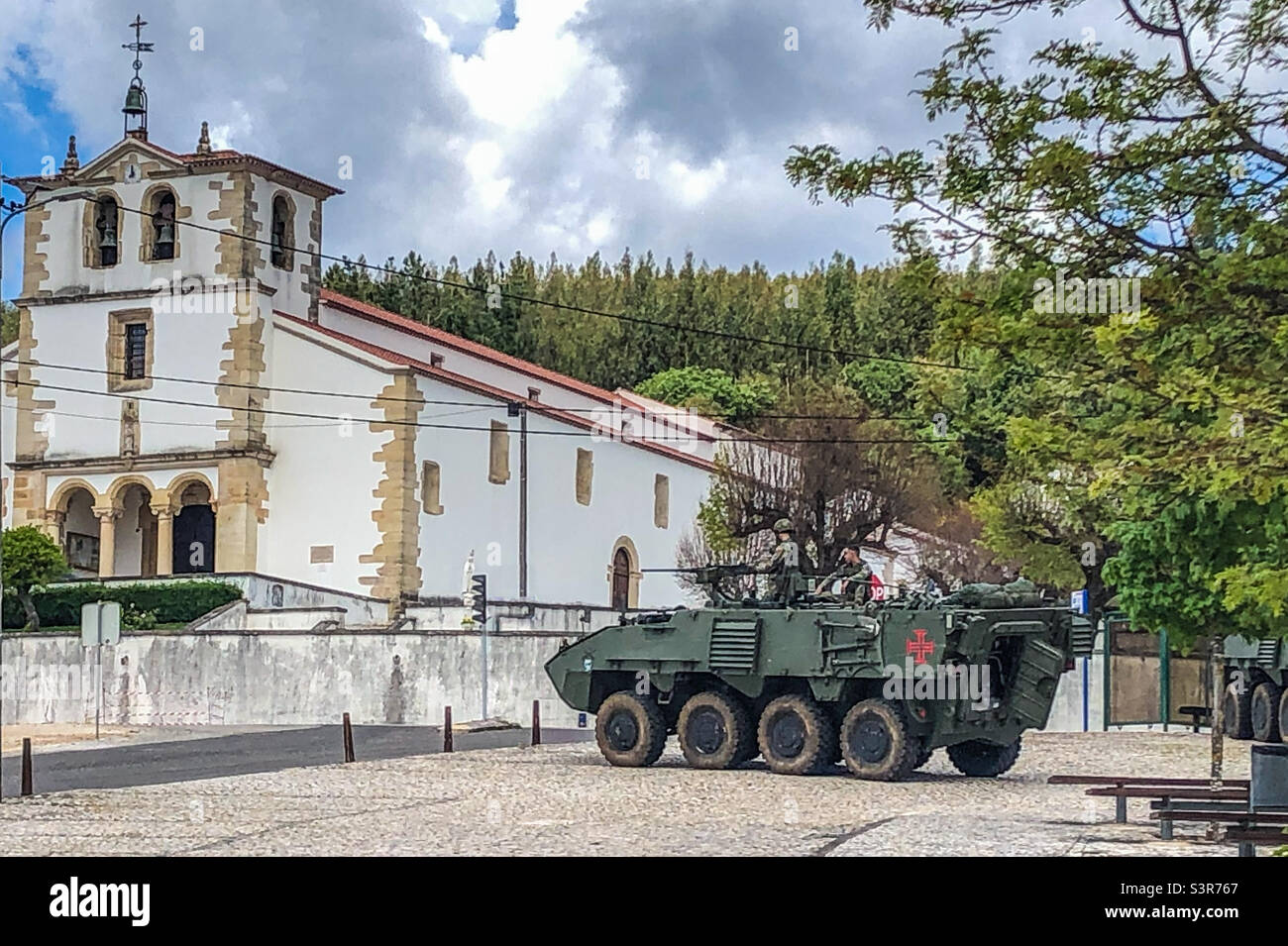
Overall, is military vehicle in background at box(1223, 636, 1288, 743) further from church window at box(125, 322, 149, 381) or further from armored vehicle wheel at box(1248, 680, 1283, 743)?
church window at box(125, 322, 149, 381)

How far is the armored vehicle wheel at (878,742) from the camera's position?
20797 mm

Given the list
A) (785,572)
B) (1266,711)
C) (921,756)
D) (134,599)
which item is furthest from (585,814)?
(134,599)

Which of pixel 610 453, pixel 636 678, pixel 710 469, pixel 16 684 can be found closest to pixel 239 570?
pixel 16 684

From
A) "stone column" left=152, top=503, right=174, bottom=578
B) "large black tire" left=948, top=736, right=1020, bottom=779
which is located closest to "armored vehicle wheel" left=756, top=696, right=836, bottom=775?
"large black tire" left=948, top=736, right=1020, bottom=779

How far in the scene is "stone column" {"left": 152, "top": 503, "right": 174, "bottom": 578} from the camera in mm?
47031

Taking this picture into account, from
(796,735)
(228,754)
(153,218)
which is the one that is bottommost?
(228,754)

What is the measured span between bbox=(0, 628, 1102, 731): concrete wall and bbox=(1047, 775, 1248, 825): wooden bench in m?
19.2

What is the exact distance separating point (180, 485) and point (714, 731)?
1080 inches

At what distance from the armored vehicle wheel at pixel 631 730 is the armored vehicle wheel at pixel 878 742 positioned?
2.52 m

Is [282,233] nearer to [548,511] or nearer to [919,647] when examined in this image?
[548,511]

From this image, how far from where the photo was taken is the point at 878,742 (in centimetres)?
2100

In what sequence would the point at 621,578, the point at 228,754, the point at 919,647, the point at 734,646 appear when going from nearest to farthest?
the point at 919,647 < the point at 734,646 < the point at 228,754 < the point at 621,578
